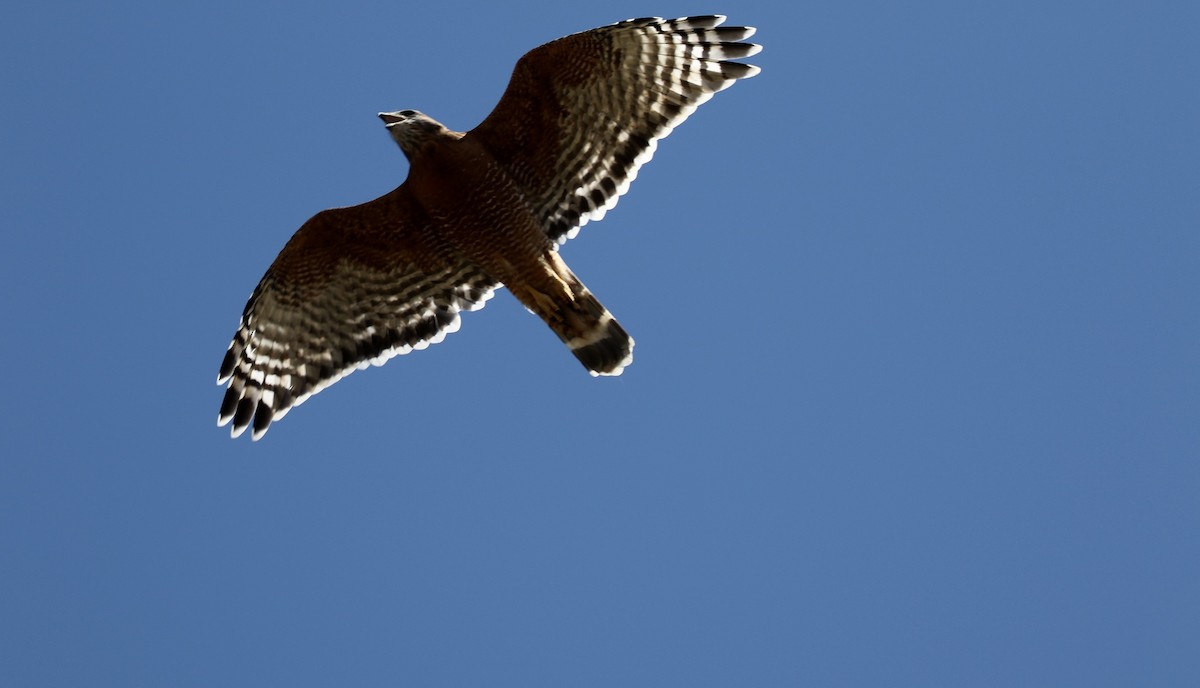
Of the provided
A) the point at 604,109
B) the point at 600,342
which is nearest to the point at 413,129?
the point at 604,109

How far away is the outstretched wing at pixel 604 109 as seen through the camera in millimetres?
8094

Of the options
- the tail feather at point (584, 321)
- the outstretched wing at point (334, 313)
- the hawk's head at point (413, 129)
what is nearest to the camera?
the hawk's head at point (413, 129)

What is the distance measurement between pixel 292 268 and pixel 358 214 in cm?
75

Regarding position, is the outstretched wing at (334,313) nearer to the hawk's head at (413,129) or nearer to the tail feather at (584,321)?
the tail feather at (584,321)

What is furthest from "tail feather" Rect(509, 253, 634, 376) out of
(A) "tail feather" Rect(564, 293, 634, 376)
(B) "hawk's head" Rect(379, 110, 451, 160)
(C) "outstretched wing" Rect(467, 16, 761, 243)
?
(B) "hawk's head" Rect(379, 110, 451, 160)

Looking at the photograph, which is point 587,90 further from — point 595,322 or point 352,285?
point 352,285

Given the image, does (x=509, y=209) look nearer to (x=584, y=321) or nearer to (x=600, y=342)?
(x=584, y=321)

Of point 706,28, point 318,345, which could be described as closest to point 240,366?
point 318,345

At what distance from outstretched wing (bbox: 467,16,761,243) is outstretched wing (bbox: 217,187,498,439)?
2.75 ft

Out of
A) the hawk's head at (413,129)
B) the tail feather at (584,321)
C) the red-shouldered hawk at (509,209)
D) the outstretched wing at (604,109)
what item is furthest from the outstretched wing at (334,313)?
the outstretched wing at (604,109)

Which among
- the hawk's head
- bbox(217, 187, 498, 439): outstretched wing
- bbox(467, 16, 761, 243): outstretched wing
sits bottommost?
bbox(217, 187, 498, 439): outstretched wing

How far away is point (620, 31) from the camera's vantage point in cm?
812

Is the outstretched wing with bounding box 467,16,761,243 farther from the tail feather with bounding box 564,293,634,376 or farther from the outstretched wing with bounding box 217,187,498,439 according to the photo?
the outstretched wing with bounding box 217,187,498,439

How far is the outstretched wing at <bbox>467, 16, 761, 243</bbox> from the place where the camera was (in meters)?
8.09
